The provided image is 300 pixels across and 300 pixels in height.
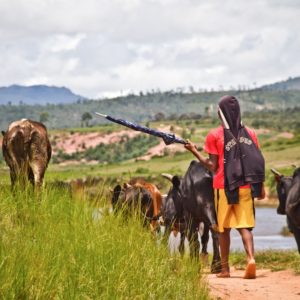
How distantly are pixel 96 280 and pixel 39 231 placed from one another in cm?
109

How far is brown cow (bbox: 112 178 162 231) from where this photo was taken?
12.5 metres

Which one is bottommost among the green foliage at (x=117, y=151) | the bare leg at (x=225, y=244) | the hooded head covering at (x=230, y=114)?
the green foliage at (x=117, y=151)

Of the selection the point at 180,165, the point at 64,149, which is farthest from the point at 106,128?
the point at 180,165

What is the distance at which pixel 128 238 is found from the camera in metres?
7.89

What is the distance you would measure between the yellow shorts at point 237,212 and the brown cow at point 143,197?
109 inches

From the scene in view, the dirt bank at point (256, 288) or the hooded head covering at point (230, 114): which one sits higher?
the hooded head covering at point (230, 114)

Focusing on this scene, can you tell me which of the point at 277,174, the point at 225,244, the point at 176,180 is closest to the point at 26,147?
the point at 176,180

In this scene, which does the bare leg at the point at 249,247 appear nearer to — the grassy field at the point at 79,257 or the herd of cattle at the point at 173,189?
the herd of cattle at the point at 173,189

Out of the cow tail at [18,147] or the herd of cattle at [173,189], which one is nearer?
the herd of cattle at [173,189]

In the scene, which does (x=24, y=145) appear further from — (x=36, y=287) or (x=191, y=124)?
(x=191, y=124)

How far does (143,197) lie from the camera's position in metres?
12.9

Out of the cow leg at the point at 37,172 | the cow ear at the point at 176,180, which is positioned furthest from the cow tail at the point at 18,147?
the cow ear at the point at 176,180

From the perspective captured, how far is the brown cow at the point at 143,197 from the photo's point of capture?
41.2ft

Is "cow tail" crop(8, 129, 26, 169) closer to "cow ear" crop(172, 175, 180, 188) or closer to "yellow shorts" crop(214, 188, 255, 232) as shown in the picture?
"cow ear" crop(172, 175, 180, 188)
